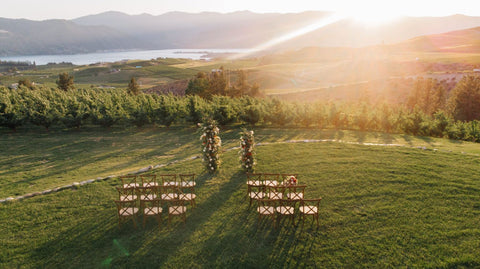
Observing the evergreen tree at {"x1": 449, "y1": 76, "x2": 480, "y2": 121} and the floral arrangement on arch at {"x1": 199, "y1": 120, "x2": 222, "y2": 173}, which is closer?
the floral arrangement on arch at {"x1": 199, "y1": 120, "x2": 222, "y2": 173}

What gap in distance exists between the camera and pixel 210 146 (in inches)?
648

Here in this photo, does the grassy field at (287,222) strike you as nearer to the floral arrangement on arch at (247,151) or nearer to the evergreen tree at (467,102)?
the floral arrangement on arch at (247,151)

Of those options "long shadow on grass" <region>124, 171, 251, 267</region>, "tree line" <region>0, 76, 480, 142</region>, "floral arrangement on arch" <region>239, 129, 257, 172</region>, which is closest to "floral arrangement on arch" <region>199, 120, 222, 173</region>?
"floral arrangement on arch" <region>239, 129, 257, 172</region>

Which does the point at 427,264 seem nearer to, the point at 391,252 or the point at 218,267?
the point at 391,252

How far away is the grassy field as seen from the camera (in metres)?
9.65

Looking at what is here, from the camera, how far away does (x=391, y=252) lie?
959cm

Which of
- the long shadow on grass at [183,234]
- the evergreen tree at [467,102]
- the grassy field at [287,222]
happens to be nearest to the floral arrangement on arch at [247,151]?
the grassy field at [287,222]

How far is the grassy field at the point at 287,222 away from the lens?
9.65 m

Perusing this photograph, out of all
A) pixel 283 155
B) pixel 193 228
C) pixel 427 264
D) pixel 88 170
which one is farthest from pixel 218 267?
pixel 88 170

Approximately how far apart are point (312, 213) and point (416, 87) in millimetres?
63485

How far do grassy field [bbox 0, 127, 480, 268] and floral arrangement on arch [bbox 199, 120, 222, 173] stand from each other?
61 cm

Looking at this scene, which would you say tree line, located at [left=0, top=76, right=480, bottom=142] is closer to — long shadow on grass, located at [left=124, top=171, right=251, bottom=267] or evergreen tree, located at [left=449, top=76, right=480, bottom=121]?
long shadow on grass, located at [left=124, top=171, right=251, bottom=267]

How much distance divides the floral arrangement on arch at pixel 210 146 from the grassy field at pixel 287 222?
2.02ft

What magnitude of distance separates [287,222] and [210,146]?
21.8 ft
